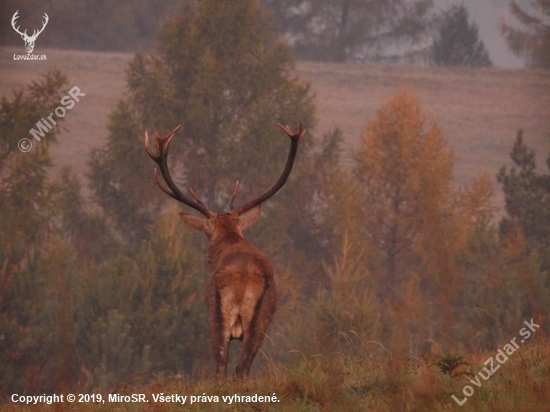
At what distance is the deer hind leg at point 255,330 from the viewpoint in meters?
7.95

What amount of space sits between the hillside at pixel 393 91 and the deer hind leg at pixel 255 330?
55.8m

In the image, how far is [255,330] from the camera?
804cm

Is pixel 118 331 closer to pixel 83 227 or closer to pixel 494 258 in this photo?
pixel 494 258

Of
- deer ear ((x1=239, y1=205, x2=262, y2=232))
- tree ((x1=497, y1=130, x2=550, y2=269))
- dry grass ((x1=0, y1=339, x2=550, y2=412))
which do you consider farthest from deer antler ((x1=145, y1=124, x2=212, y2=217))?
tree ((x1=497, y1=130, x2=550, y2=269))

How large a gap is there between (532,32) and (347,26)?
60.7ft

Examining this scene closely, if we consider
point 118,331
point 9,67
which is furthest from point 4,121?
point 9,67

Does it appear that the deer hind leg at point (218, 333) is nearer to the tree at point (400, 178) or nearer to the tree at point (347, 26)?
the tree at point (400, 178)

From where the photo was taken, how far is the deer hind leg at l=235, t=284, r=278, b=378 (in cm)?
795

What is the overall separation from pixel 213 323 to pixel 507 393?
262 cm

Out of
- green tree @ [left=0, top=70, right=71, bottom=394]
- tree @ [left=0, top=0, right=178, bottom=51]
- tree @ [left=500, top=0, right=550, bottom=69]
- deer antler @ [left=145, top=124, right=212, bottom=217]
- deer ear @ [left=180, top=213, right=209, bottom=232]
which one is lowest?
green tree @ [left=0, top=70, right=71, bottom=394]

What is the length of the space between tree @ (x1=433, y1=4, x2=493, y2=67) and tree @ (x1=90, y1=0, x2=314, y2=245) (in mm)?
35515

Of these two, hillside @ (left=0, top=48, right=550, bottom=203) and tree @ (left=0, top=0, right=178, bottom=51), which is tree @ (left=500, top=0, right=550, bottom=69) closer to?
hillside @ (left=0, top=48, right=550, bottom=203)

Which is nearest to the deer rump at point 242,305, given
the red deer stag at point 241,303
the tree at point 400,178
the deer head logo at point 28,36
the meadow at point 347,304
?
the red deer stag at point 241,303

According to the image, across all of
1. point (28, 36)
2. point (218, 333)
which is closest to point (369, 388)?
point (218, 333)
